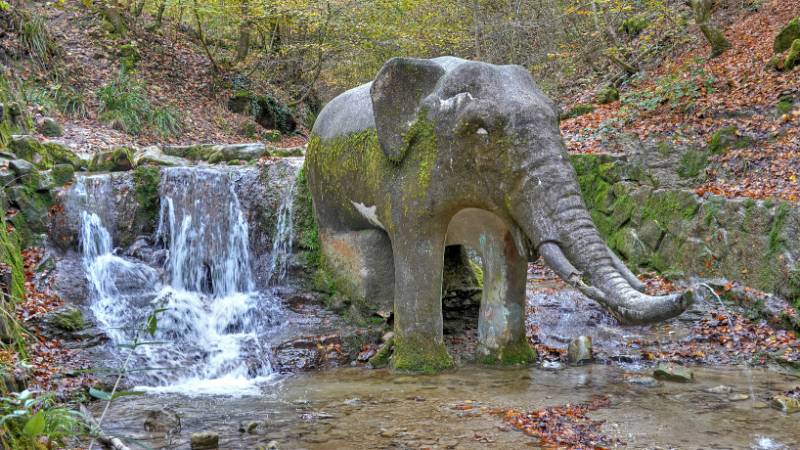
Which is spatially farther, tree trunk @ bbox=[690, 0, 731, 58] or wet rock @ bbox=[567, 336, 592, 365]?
tree trunk @ bbox=[690, 0, 731, 58]

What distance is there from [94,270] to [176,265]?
91cm

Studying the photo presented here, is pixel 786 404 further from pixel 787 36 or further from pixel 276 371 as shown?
Answer: pixel 787 36

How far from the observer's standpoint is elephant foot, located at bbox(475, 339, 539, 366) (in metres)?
6.94

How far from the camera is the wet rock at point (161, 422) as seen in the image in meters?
5.01

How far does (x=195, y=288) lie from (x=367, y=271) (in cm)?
223

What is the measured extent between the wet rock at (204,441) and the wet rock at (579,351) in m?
3.70

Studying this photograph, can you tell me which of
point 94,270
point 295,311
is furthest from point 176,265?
point 295,311

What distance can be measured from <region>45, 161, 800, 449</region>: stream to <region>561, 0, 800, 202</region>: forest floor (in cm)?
280

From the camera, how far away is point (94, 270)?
8102 millimetres

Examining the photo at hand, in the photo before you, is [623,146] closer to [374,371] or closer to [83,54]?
[374,371]

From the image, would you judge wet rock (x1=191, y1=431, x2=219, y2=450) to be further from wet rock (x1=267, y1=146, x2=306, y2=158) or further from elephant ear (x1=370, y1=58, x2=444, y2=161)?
wet rock (x1=267, y1=146, x2=306, y2=158)

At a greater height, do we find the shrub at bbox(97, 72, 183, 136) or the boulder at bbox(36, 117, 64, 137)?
the shrub at bbox(97, 72, 183, 136)

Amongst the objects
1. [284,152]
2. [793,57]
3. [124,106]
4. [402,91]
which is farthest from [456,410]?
[124,106]

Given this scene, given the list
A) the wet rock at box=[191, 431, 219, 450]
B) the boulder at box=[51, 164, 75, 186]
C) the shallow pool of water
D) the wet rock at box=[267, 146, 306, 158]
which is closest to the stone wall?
the shallow pool of water
